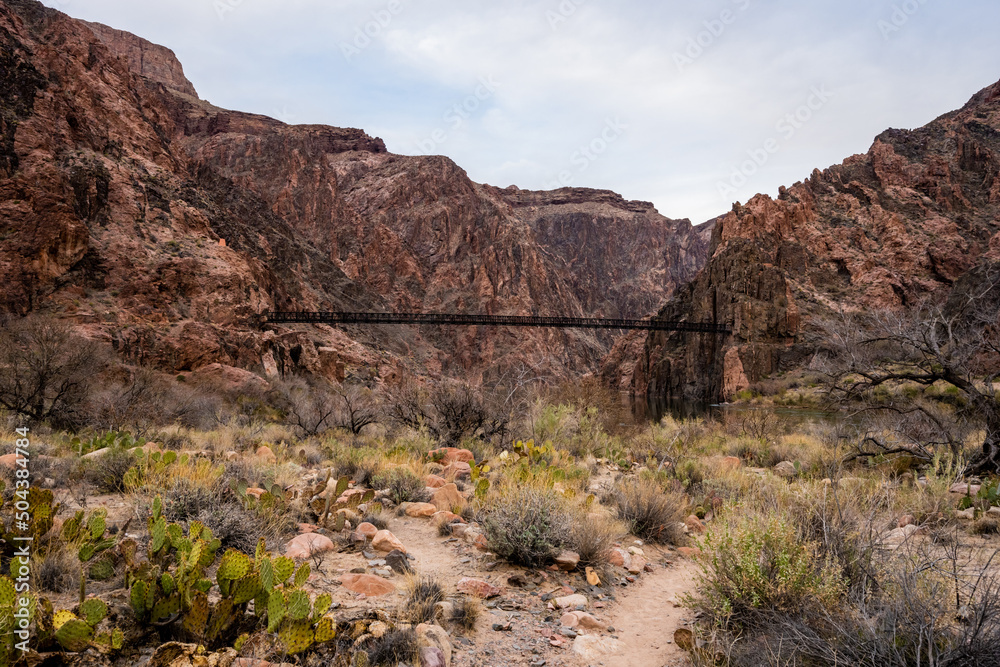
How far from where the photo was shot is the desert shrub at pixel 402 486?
254 inches

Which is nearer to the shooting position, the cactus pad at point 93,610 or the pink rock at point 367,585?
the cactus pad at point 93,610

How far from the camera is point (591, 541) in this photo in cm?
454

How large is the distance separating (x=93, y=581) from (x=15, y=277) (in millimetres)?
26008

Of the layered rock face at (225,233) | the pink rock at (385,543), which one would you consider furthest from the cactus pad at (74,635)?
the layered rock face at (225,233)

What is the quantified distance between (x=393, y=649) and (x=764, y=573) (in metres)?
2.29

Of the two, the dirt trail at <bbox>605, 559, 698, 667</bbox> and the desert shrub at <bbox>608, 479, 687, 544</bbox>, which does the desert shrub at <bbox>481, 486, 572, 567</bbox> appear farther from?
the desert shrub at <bbox>608, 479, 687, 544</bbox>

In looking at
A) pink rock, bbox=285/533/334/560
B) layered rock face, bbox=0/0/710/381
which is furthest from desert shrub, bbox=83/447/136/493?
layered rock face, bbox=0/0/710/381

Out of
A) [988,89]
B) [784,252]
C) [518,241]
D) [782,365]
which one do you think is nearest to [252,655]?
[782,365]

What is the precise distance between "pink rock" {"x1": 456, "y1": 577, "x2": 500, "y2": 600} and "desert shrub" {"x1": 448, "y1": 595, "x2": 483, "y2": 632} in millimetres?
315

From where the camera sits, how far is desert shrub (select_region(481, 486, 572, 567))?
4355 millimetres

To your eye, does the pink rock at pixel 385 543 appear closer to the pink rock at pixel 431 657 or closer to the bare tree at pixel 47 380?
the pink rock at pixel 431 657

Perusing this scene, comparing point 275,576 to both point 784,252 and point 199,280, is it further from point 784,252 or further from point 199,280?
point 784,252

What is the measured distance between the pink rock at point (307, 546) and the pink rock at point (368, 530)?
1.38ft

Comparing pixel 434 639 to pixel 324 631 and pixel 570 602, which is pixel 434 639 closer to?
pixel 324 631
